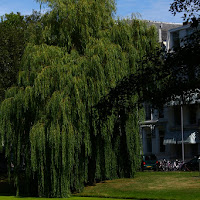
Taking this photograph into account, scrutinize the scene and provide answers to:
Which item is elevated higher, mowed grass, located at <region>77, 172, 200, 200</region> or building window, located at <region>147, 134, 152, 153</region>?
building window, located at <region>147, 134, 152, 153</region>

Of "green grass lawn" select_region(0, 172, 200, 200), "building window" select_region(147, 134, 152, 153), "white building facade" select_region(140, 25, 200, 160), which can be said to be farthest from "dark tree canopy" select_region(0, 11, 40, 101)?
"building window" select_region(147, 134, 152, 153)

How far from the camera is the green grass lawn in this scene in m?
31.8

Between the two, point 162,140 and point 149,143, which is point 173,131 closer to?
point 162,140

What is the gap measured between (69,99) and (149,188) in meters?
8.86

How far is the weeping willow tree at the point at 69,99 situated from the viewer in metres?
30.6

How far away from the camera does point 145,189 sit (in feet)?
113

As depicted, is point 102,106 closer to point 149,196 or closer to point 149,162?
point 149,196

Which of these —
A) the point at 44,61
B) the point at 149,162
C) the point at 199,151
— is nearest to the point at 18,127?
the point at 44,61

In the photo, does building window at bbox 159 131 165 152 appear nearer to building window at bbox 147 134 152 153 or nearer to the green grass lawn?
building window at bbox 147 134 152 153

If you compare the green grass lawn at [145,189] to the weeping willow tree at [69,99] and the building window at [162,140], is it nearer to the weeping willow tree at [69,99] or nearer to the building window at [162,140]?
the weeping willow tree at [69,99]

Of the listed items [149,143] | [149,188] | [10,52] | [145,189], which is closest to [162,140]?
[149,143]

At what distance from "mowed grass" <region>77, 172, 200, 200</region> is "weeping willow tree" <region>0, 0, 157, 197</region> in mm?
827

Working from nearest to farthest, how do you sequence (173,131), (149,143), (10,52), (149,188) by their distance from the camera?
(149,188) → (10,52) → (173,131) → (149,143)

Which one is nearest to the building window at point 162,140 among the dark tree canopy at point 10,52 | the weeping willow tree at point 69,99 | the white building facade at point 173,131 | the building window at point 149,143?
the white building facade at point 173,131
